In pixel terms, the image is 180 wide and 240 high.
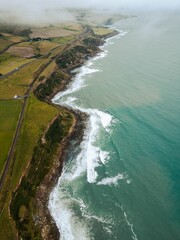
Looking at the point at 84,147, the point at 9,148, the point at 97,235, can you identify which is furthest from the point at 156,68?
the point at 97,235

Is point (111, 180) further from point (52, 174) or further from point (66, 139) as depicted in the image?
point (66, 139)

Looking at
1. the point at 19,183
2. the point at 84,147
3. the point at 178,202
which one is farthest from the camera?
the point at 84,147

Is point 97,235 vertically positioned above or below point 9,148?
below

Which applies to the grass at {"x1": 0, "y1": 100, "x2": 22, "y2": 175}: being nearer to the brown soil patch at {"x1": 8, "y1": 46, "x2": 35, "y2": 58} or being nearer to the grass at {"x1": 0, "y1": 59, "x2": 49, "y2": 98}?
the grass at {"x1": 0, "y1": 59, "x2": 49, "y2": 98}

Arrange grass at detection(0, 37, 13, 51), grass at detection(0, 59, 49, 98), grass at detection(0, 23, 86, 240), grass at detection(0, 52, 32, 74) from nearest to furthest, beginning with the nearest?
1. grass at detection(0, 23, 86, 240)
2. grass at detection(0, 59, 49, 98)
3. grass at detection(0, 52, 32, 74)
4. grass at detection(0, 37, 13, 51)

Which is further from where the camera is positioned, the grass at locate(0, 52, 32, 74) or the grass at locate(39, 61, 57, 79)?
the grass at locate(0, 52, 32, 74)

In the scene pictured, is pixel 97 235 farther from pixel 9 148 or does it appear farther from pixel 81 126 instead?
pixel 81 126

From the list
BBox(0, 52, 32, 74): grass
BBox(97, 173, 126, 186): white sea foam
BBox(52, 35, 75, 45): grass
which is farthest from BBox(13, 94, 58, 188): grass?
BBox(52, 35, 75, 45): grass
